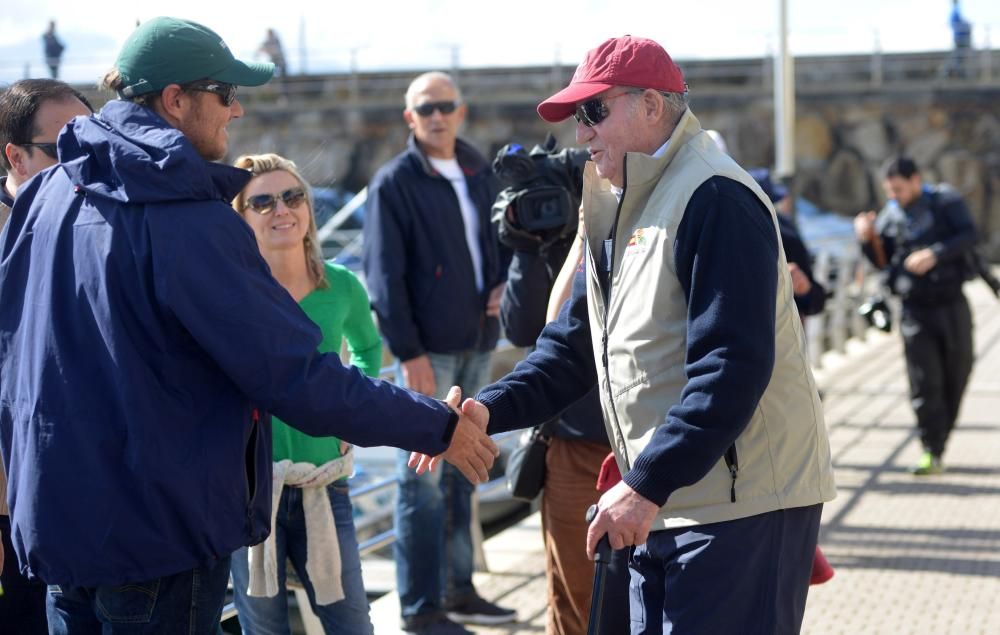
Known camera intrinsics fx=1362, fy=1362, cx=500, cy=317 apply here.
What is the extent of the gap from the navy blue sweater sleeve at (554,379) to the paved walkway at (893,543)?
91.6 inches

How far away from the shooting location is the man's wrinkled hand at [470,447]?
3.36 m

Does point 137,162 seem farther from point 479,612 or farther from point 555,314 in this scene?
point 479,612

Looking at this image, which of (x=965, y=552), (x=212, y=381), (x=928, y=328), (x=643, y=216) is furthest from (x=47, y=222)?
(x=928, y=328)

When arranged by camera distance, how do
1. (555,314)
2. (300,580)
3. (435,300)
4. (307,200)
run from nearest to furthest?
(555,314) < (300,580) < (307,200) < (435,300)

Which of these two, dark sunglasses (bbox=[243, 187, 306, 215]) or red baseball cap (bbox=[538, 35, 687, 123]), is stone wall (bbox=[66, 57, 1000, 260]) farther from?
red baseball cap (bbox=[538, 35, 687, 123])

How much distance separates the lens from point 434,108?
6.16m

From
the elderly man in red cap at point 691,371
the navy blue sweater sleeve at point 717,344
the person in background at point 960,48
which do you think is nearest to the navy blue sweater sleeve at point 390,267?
the elderly man in red cap at point 691,371

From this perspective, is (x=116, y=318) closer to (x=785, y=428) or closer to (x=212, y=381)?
(x=212, y=381)

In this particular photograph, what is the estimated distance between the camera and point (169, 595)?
2.95m

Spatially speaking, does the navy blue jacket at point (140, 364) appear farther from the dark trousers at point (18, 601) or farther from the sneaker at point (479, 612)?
the sneaker at point (479, 612)

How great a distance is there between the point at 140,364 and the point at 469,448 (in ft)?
2.99

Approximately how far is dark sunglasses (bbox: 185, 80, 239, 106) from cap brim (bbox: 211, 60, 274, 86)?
18mm

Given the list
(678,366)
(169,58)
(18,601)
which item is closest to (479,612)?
(18,601)

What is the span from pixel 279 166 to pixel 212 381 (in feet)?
5.24
